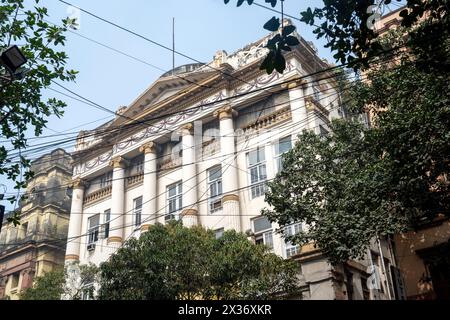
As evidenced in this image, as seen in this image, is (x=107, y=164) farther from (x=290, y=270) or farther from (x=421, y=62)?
(x=421, y=62)

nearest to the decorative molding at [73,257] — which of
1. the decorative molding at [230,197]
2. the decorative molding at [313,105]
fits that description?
the decorative molding at [230,197]

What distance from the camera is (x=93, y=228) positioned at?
2623 centimetres

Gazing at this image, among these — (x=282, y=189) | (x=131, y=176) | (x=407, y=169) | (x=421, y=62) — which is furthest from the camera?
(x=131, y=176)

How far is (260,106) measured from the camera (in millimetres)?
22562

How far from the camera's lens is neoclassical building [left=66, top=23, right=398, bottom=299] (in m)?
20.6

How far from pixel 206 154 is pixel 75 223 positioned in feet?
29.3

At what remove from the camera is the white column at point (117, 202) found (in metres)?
24.1

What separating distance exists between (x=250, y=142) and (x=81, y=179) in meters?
10.8

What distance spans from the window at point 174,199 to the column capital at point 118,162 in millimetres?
3646

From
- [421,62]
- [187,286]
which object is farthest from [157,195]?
[421,62]

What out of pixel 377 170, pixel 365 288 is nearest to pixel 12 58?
pixel 377 170

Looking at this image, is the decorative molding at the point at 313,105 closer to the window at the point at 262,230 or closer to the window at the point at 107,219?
the window at the point at 262,230

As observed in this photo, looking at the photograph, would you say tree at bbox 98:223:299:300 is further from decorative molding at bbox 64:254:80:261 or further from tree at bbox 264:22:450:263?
decorative molding at bbox 64:254:80:261

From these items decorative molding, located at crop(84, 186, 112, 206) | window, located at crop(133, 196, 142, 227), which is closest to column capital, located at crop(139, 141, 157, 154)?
window, located at crop(133, 196, 142, 227)
